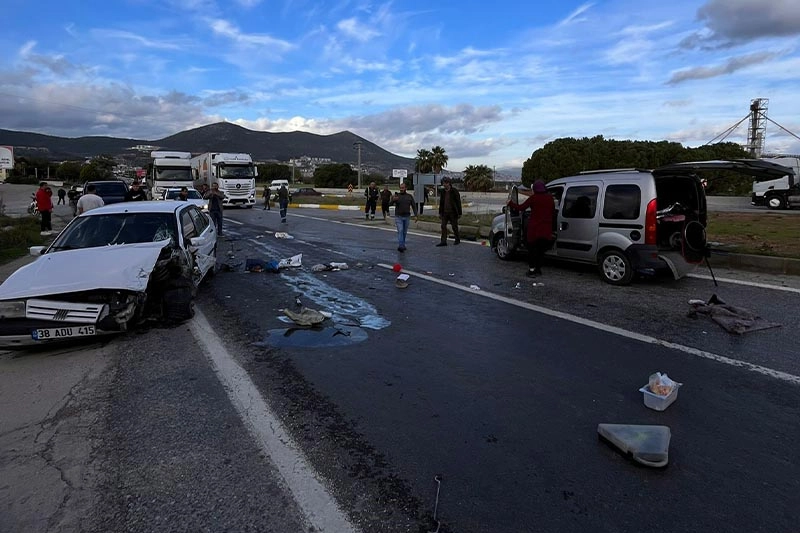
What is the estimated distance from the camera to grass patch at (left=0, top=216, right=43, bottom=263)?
42.4 feet

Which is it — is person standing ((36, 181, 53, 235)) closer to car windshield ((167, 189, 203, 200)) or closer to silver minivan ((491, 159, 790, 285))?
car windshield ((167, 189, 203, 200))

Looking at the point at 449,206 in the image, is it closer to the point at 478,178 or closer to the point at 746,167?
the point at 746,167

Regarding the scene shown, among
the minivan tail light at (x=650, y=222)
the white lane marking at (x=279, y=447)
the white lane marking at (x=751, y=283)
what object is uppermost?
the minivan tail light at (x=650, y=222)

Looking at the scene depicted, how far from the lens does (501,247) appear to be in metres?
12.2

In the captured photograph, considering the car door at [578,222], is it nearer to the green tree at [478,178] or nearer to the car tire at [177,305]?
the car tire at [177,305]

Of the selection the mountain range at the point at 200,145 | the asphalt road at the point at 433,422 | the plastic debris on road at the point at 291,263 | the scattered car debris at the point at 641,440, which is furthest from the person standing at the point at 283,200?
the mountain range at the point at 200,145

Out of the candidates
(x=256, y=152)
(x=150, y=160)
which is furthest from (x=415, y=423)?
(x=256, y=152)

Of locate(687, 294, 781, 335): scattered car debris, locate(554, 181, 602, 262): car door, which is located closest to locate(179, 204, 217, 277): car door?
locate(554, 181, 602, 262): car door

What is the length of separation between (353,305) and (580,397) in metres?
4.03

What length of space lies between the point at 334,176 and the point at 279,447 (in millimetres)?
104009

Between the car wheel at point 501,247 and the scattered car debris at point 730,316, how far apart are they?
485cm

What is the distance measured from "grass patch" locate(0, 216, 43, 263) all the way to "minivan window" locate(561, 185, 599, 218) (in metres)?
12.1

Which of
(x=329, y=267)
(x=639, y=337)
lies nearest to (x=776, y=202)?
(x=329, y=267)

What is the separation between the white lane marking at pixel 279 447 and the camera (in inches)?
110
